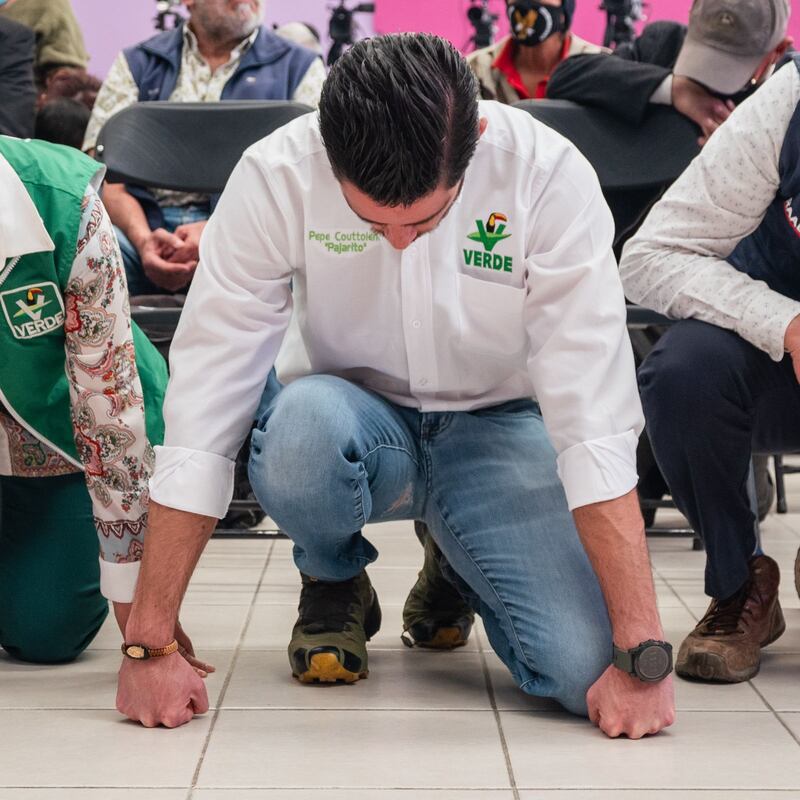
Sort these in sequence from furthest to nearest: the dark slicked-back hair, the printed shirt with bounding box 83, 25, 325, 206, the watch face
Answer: the printed shirt with bounding box 83, 25, 325, 206 → the watch face → the dark slicked-back hair

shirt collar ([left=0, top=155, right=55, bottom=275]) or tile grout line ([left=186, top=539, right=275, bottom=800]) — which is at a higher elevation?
shirt collar ([left=0, top=155, right=55, bottom=275])

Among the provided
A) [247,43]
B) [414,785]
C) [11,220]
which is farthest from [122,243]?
[414,785]

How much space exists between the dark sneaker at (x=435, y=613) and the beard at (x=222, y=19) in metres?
1.84

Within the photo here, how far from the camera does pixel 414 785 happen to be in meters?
1.44

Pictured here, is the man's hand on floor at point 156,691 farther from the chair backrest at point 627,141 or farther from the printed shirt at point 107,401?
the chair backrest at point 627,141

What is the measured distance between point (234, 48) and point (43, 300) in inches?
75.4

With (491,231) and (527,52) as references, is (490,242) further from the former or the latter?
(527,52)

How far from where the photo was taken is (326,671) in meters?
1.82

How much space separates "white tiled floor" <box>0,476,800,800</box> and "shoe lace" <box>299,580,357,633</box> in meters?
0.08

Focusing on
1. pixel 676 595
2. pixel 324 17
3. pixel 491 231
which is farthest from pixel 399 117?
pixel 324 17

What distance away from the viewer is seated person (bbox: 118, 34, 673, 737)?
1.49m

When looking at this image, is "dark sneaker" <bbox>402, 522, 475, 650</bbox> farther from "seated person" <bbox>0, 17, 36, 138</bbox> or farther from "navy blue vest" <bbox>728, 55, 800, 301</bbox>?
"seated person" <bbox>0, 17, 36, 138</bbox>

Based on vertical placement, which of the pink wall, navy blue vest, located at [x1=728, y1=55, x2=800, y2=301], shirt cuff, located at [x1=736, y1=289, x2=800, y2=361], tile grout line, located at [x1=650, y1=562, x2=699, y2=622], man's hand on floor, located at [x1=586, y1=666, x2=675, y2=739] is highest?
navy blue vest, located at [x1=728, y1=55, x2=800, y2=301]

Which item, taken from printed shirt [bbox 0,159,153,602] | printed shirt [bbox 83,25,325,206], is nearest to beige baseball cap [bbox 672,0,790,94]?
printed shirt [bbox 83,25,325,206]
